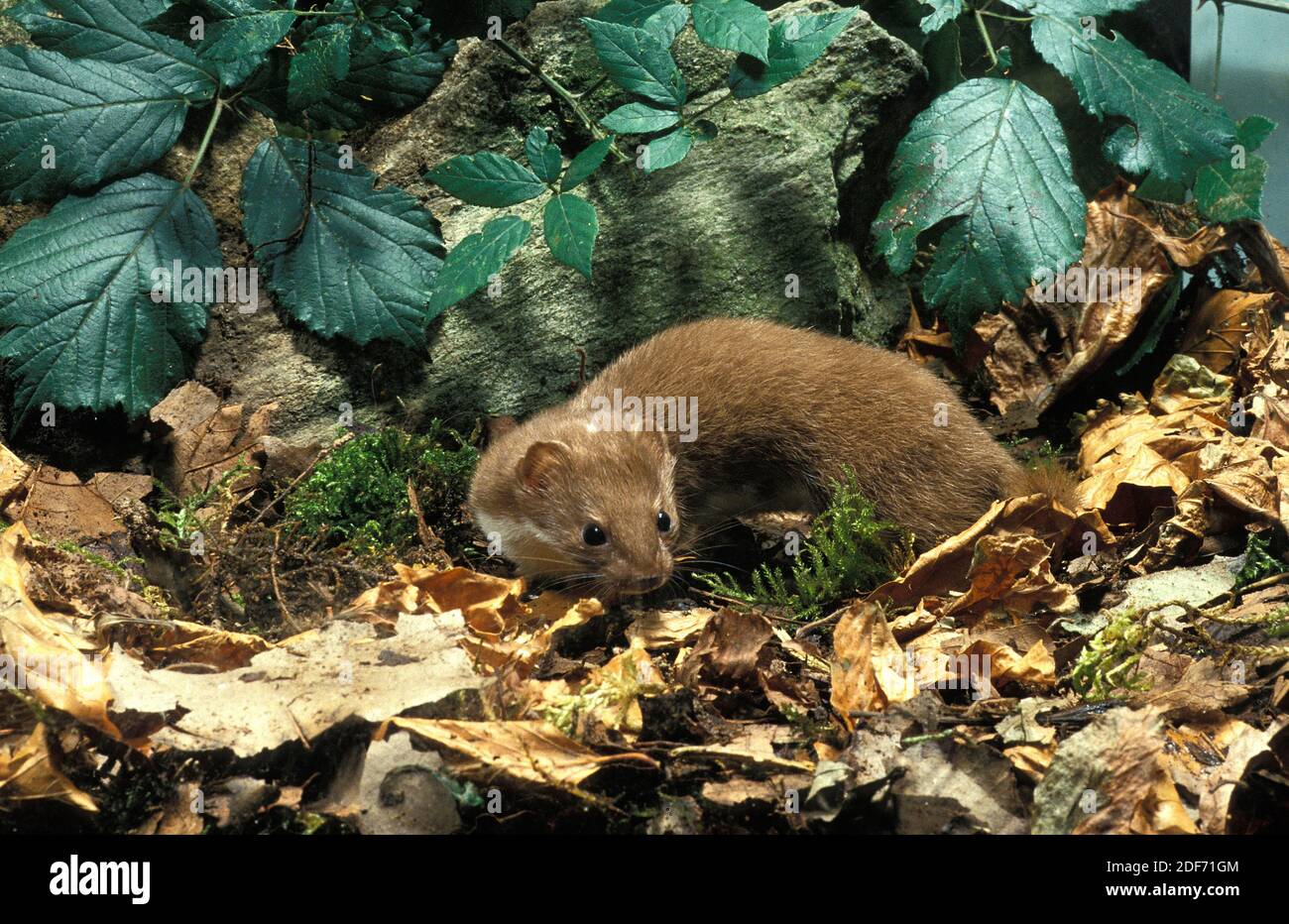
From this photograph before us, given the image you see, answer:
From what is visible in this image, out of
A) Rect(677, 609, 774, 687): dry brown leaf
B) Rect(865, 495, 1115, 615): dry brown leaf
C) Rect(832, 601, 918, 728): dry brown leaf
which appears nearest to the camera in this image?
Rect(832, 601, 918, 728): dry brown leaf

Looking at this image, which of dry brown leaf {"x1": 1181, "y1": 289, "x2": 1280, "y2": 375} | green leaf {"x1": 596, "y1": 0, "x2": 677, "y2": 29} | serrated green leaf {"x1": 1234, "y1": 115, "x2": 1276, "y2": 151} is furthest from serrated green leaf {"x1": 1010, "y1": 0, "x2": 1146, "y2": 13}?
green leaf {"x1": 596, "y1": 0, "x2": 677, "y2": 29}

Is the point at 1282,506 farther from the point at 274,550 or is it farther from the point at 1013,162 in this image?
the point at 274,550

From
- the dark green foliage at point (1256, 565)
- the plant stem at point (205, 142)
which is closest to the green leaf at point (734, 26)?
the plant stem at point (205, 142)

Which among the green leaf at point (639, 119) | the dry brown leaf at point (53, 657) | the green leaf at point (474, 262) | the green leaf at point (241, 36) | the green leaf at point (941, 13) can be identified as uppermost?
the green leaf at point (941, 13)

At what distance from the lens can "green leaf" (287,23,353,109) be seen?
12.4 ft

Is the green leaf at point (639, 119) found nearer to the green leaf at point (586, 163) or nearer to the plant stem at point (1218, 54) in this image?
the green leaf at point (586, 163)

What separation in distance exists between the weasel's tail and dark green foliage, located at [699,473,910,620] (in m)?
0.49

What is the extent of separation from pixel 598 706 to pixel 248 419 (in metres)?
2.30

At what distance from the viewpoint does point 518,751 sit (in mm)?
2236

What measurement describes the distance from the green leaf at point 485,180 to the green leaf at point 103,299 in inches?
41.0

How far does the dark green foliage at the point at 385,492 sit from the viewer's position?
12.2 ft

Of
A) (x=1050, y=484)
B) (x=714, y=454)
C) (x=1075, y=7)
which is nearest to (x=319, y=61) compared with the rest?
(x=714, y=454)

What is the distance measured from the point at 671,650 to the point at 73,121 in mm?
2906

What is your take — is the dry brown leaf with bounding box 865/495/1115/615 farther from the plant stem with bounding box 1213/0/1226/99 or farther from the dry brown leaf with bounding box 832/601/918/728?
the plant stem with bounding box 1213/0/1226/99
